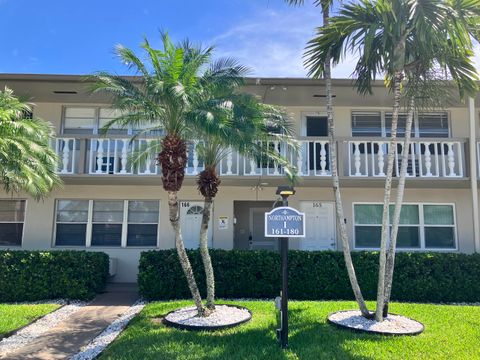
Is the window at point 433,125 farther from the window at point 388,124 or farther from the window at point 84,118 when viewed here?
the window at point 84,118

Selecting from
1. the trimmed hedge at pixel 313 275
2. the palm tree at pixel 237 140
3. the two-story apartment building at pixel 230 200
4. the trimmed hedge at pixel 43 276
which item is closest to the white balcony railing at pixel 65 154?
the two-story apartment building at pixel 230 200

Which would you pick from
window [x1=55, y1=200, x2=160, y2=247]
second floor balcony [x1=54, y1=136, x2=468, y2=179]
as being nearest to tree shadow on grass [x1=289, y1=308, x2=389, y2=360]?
second floor balcony [x1=54, y1=136, x2=468, y2=179]

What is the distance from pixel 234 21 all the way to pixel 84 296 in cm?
806

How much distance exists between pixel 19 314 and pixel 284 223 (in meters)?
6.40

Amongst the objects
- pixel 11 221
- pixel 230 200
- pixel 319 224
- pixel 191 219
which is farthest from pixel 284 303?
pixel 11 221

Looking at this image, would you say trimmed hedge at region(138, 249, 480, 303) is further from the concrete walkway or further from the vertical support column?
the vertical support column

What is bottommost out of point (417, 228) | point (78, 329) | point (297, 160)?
point (78, 329)

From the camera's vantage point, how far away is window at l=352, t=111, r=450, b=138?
13641 millimetres

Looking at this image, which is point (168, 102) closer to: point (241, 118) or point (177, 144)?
point (177, 144)

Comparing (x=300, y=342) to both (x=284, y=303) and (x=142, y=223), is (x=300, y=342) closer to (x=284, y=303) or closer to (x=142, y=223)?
(x=284, y=303)

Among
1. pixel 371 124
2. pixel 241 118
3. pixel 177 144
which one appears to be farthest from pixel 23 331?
pixel 371 124

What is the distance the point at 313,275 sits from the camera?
10.4 meters

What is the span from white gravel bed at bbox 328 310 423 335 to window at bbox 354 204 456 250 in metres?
5.24

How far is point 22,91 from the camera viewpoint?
12.3 meters
